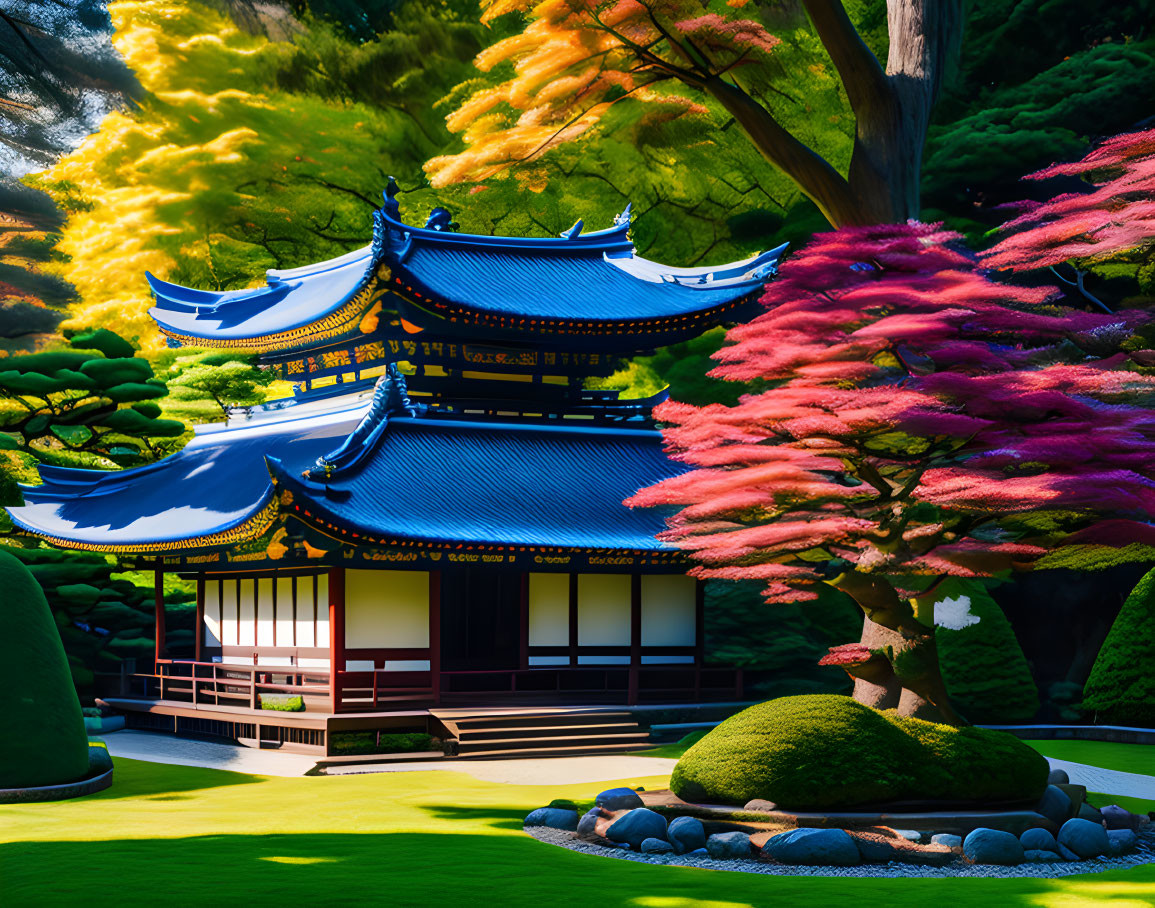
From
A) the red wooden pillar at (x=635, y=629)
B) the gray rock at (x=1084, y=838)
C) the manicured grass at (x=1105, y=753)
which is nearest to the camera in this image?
the gray rock at (x=1084, y=838)

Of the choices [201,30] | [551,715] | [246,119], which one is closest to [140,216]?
[246,119]

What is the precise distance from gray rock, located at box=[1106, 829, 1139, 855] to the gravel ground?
0.10 meters

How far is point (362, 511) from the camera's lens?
21094 mm

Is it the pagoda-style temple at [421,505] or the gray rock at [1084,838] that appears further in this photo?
the pagoda-style temple at [421,505]

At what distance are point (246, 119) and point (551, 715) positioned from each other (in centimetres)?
2657

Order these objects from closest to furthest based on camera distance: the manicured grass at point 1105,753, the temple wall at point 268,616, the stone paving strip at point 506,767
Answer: the stone paving strip at point 506,767 < the manicured grass at point 1105,753 < the temple wall at point 268,616

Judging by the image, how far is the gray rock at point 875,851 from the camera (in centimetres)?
1201

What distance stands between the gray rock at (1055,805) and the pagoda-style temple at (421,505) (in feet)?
32.4

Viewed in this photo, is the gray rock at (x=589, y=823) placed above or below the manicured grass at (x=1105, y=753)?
above

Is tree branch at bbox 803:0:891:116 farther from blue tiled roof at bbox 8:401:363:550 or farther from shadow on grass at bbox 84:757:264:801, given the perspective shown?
shadow on grass at bbox 84:757:264:801

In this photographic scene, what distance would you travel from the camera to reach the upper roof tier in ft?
78.7

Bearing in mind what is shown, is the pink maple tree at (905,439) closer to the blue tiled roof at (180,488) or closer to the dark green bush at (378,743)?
the dark green bush at (378,743)

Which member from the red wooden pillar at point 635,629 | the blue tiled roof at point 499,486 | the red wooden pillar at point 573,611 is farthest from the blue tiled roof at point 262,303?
the red wooden pillar at point 635,629

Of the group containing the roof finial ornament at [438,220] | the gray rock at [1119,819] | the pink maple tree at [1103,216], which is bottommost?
the gray rock at [1119,819]
